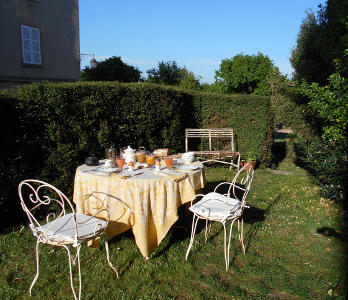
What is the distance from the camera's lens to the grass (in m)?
2.75

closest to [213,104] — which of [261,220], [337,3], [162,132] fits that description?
[162,132]

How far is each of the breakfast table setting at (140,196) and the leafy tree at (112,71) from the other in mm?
13345

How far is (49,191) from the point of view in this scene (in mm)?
4469

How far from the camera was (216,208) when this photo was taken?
10.8ft

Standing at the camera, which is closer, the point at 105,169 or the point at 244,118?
the point at 105,169

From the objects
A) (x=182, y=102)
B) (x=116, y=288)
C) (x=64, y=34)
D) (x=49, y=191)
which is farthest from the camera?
(x=64, y=34)

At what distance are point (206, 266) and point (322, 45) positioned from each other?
6315 mm

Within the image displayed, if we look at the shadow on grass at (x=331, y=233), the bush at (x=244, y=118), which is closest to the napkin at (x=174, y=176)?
the shadow on grass at (x=331, y=233)

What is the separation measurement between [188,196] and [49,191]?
2.36m

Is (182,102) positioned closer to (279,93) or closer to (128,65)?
(279,93)

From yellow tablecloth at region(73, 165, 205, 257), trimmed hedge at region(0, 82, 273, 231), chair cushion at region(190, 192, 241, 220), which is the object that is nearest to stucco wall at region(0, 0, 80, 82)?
trimmed hedge at region(0, 82, 273, 231)

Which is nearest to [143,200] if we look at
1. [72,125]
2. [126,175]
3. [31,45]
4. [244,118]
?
[126,175]

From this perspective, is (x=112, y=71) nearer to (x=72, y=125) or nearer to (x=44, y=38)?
(x=44, y=38)

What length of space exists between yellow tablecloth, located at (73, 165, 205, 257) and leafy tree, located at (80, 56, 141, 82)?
13.5 metres
